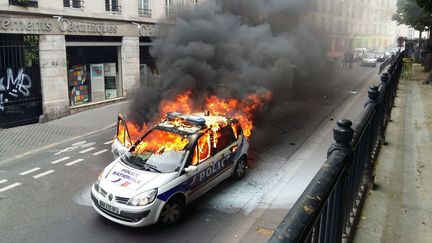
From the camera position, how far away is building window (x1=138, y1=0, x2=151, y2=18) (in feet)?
62.7

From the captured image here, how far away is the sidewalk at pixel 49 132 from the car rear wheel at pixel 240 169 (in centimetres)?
635

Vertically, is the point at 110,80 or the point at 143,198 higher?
the point at 110,80

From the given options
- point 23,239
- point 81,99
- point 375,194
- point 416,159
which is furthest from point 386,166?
point 81,99

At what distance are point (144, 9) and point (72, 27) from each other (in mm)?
4887

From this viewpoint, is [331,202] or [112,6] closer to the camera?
[331,202]

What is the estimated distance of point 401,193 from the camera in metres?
3.88

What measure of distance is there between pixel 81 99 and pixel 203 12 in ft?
22.1

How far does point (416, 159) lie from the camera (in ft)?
16.6

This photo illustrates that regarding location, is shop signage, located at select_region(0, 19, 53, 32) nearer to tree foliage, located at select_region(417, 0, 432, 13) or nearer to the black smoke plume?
the black smoke plume

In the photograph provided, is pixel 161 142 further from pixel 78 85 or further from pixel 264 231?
pixel 78 85

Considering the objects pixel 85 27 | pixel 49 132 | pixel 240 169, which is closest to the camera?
pixel 240 169

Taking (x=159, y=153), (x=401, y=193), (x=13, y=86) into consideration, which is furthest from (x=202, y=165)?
(x=13, y=86)

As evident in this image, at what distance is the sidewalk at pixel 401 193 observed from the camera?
3.08m

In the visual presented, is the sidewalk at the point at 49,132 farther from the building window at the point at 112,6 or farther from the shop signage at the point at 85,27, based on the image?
the building window at the point at 112,6
